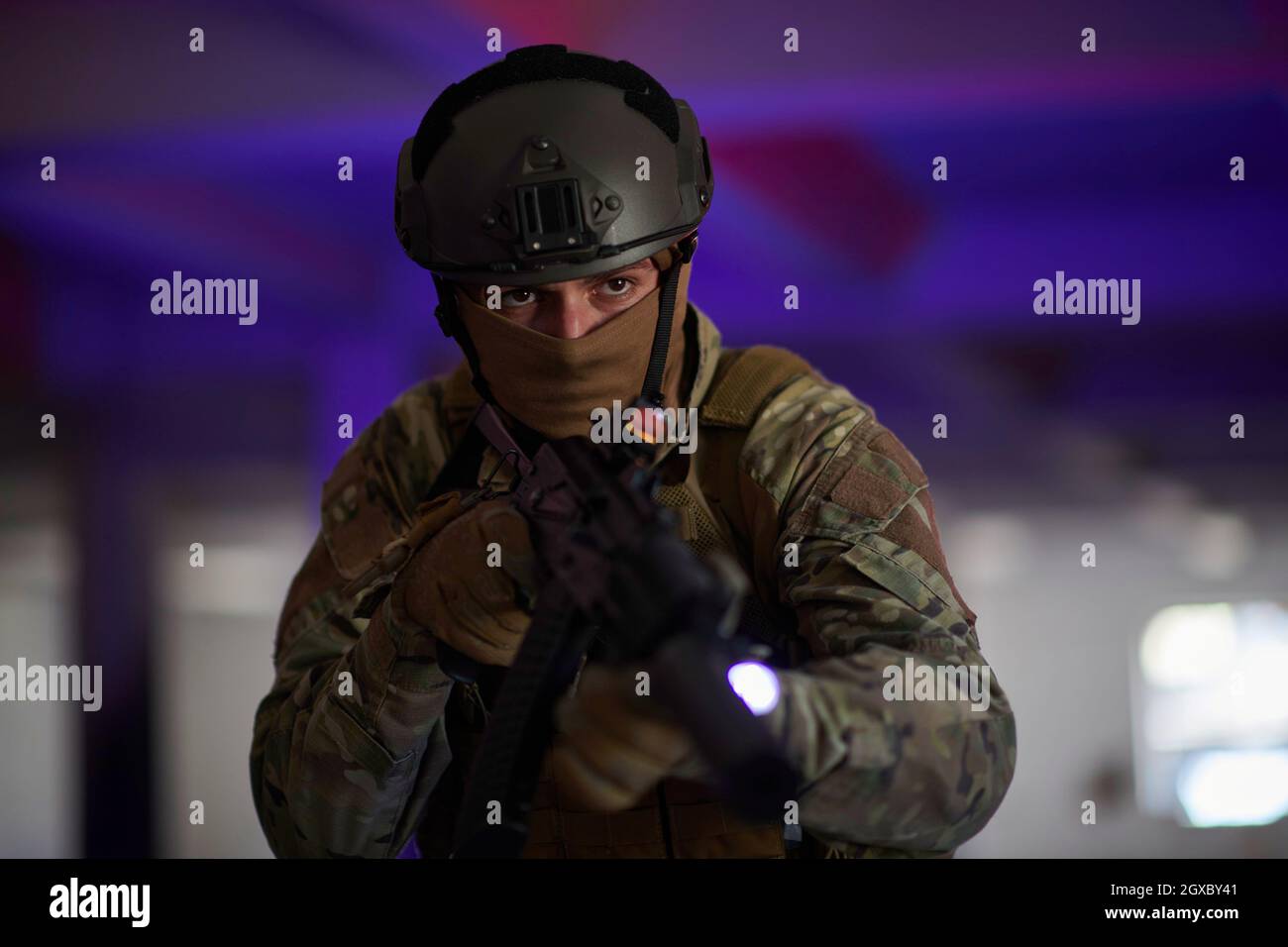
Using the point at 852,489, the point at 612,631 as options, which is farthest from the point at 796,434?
the point at 612,631

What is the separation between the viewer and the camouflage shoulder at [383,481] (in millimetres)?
1975

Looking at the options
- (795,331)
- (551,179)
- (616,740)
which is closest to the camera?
(616,740)

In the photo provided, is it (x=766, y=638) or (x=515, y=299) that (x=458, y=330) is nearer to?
(x=515, y=299)

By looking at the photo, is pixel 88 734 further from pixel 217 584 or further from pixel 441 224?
pixel 441 224

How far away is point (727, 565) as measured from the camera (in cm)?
112

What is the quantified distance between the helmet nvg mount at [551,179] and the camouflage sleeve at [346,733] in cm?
40

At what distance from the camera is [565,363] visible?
5.49 feet

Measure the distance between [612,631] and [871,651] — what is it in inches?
14.4

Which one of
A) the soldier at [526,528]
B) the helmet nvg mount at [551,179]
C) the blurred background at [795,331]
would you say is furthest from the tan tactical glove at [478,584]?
the blurred background at [795,331]

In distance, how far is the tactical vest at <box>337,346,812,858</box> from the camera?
1730 millimetres

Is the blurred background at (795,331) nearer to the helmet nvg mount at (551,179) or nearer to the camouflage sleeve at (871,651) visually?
the helmet nvg mount at (551,179)

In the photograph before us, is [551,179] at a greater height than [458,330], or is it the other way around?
[551,179]

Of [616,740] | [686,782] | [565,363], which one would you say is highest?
[565,363]

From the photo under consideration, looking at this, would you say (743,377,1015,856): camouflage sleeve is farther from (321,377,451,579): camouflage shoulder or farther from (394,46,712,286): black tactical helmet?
(321,377,451,579): camouflage shoulder
